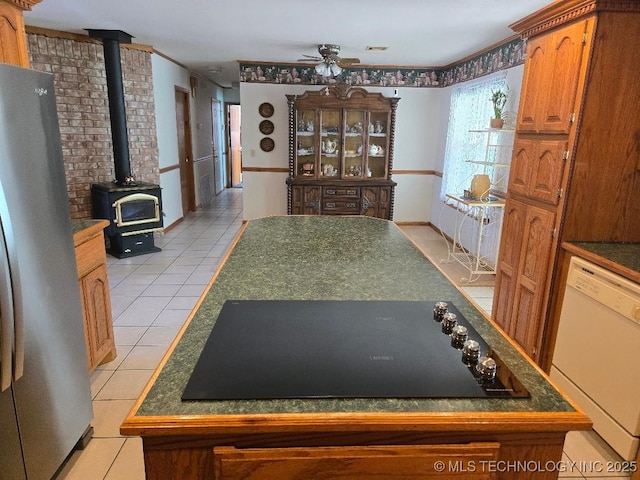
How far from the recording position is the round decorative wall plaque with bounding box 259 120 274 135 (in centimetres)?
611

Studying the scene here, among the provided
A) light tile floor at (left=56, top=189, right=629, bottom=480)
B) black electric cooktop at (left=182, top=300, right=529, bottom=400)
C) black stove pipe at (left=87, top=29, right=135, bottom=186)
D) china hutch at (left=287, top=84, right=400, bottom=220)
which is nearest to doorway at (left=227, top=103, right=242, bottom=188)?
light tile floor at (left=56, top=189, right=629, bottom=480)

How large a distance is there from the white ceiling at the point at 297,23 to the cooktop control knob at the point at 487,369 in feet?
9.47

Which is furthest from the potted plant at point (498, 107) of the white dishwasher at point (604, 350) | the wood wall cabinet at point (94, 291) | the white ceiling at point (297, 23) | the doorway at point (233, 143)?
the doorway at point (233, 143)

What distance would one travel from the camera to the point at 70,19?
12.7 ft

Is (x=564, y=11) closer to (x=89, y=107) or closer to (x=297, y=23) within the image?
(x=297, y=23)

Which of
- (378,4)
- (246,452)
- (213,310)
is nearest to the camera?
(246,452)

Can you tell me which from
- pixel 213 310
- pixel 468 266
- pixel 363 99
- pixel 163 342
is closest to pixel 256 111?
pixel 363 99

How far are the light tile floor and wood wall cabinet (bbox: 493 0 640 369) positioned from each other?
841 millimetres

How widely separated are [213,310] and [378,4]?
110 inches

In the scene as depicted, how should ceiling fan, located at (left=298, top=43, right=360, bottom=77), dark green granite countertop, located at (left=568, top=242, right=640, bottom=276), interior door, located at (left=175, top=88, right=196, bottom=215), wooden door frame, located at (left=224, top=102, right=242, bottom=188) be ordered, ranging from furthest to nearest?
1. wooden door frame, located at (left=224, top=102, right=242, bottom=188)
2. interior door, located at (left=175, top=88, right=196, bottom=215)
3. ceiling fan, located at (left=298, top=43, right=360, bottom=77)
4. dark green granite countertop, located at (left=568, top=242, right=640, bottom=276)

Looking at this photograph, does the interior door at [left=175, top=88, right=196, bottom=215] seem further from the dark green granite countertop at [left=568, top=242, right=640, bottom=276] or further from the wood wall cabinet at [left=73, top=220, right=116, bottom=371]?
the dark green granite countertop at [left=568, top=242, right=640, bottom=276]

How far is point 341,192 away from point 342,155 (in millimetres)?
513

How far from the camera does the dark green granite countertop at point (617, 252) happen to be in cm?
192

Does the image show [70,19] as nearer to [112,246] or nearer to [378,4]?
[112,246]
